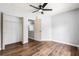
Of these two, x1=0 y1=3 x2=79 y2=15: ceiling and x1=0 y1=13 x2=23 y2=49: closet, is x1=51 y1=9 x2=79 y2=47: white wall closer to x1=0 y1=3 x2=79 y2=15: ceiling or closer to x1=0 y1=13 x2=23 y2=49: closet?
x1=0 y1=3 x2=79 y2=15: ceiling

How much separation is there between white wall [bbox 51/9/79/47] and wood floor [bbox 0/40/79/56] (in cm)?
14

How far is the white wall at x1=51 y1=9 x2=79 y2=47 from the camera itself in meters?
1.53

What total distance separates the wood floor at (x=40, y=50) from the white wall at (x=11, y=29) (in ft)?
0.41

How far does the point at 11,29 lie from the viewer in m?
1.47

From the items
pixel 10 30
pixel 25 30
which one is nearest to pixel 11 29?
pixel 10 30

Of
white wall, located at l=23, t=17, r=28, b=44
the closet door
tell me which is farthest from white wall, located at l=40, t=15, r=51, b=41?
white wall, located at l=23, t=17, r=28, b=44

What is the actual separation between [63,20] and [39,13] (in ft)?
1.79

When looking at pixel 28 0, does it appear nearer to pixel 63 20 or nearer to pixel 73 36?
pixel 63 20

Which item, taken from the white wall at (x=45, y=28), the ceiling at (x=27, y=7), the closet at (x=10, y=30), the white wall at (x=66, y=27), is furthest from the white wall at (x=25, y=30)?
the white wall at (x=66, y=27)

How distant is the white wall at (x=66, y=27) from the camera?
1526 millimetres

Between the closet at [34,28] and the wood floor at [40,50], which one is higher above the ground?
the closet at [34,28]

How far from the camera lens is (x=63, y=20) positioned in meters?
1.60

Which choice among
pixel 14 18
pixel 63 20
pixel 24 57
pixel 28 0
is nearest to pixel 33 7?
pixel 28 0

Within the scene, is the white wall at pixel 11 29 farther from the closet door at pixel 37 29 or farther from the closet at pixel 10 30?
the closet door at pixel 37 29
